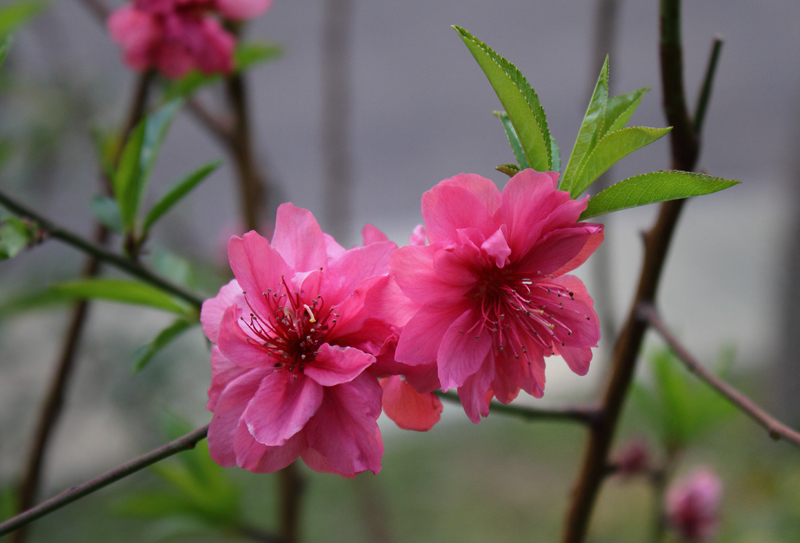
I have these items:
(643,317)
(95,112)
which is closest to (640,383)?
(643,317)

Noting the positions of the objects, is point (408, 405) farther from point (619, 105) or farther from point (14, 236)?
point (14, 236)

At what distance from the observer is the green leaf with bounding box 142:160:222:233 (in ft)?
2.18

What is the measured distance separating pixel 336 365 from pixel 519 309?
14 cm

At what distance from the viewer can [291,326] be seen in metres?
0.47

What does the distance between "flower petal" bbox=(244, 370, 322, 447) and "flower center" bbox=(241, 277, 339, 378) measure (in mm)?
11

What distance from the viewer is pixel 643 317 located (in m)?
0.60

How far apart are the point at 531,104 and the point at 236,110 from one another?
717mm

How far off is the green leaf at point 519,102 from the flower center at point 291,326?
18cm

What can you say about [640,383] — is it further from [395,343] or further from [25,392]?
[25,392]

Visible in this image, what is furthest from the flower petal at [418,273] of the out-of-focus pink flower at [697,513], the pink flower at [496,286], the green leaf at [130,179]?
the out-of-focus pink flower at [697,513]

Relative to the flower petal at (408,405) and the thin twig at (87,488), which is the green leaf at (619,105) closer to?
the flower petal at (408,405)

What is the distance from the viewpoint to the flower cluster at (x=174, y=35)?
33.5 inches

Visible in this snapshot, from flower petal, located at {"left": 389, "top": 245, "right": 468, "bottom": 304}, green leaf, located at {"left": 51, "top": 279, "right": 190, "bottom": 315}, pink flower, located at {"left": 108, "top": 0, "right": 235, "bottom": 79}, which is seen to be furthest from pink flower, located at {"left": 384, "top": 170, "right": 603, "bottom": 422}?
pink flower, located at {"left": 108, "top": 0, "right": 235, "bottom": 79}

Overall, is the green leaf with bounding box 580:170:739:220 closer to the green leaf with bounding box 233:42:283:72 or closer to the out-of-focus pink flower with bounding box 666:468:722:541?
the green leaf with bounding box 233:42:283:72
